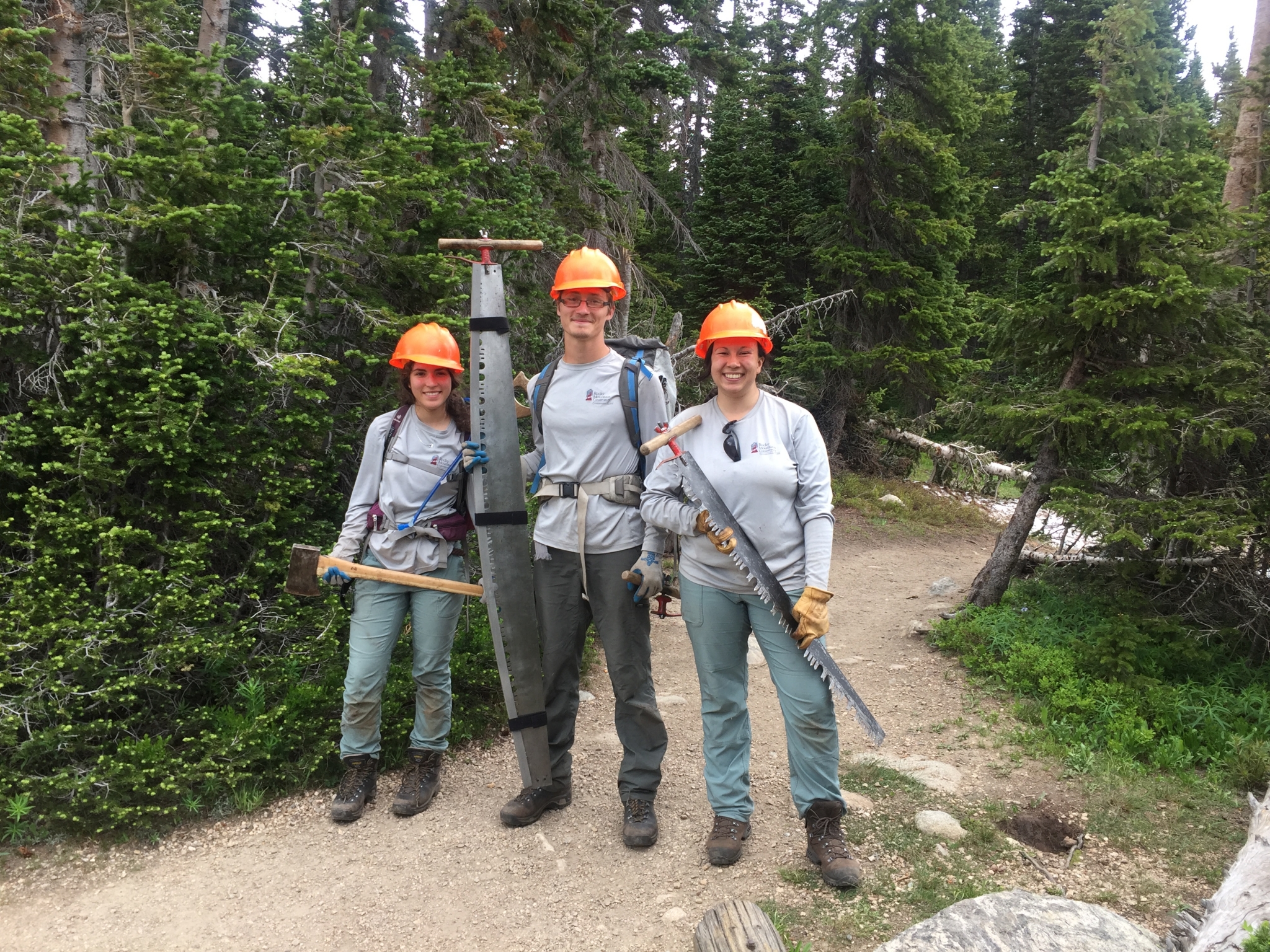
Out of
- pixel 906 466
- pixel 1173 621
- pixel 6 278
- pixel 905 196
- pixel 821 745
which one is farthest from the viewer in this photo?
pixel 906 466

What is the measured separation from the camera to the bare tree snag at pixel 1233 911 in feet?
9.46

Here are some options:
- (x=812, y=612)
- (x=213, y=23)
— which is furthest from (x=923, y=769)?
(x=213, y=23)

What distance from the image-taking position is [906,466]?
54.4 feet

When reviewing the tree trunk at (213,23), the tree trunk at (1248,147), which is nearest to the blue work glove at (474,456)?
the tree trunk at (213,23)

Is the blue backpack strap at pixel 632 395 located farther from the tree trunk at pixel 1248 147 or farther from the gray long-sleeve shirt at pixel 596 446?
the tree trunk at pixel 1248 147

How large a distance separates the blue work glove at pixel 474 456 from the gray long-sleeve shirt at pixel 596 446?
43 centimetres

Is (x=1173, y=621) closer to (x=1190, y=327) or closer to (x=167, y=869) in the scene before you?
(x=1190, y=327)

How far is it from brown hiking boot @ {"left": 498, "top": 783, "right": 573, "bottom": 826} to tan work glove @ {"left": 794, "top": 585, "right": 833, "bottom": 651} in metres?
1.89

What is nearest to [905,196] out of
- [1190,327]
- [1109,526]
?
[1190,327]

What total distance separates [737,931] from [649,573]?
1.53 meters

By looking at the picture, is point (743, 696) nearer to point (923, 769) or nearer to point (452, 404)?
point (923, 769)

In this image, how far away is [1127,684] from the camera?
18.9 feet

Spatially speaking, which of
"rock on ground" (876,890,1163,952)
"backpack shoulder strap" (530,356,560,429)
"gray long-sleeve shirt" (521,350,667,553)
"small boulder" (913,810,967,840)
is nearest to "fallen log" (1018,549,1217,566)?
"small boulder" (913,810,967,840)

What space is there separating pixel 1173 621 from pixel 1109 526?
3.03 ft
